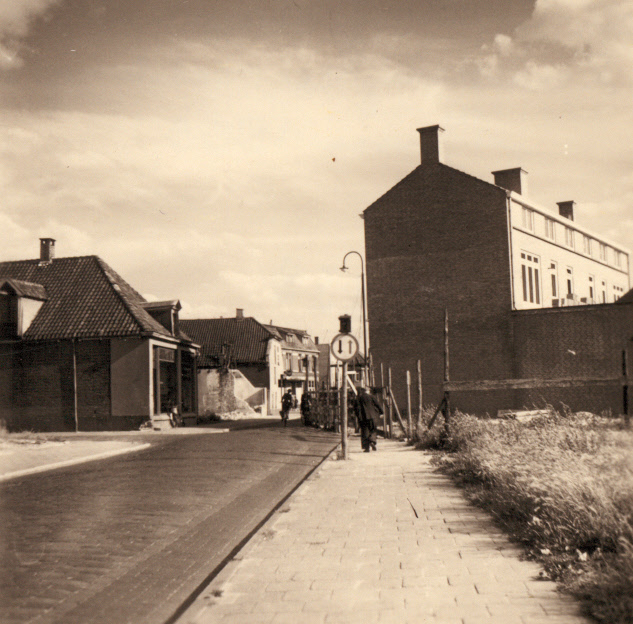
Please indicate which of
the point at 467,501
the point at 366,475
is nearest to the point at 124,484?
the point at 366,475

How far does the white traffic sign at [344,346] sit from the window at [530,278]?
2145 cm

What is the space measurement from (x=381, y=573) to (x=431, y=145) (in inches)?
1290

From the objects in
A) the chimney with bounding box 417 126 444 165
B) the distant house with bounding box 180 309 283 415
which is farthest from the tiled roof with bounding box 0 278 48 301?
the distant house with bounding box 180 309 283 415

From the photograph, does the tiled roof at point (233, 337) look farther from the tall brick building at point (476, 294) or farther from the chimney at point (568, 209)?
the tall brick building at point (476, 294)

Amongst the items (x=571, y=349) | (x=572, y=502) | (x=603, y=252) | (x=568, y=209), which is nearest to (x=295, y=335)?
(x=568, y=209)

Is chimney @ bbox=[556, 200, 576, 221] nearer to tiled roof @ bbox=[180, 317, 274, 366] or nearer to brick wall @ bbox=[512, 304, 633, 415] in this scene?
brick wall @ bbox=[512, 304, 633, 415]

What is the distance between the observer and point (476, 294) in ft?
113

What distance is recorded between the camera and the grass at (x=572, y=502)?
186 inches

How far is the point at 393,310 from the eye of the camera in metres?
36.6

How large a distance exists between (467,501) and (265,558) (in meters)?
3.66

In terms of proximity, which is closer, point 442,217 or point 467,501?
point 467,501

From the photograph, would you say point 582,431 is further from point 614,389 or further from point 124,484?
point 614,389

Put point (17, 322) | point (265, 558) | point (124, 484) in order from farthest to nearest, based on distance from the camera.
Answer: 1. point (17, 322)
2. point (124, 484)
3. point (265, 558)

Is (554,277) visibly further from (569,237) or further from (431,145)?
(431,145)
